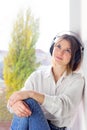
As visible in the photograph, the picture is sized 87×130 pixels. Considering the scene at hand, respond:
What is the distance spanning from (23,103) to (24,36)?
614 mm

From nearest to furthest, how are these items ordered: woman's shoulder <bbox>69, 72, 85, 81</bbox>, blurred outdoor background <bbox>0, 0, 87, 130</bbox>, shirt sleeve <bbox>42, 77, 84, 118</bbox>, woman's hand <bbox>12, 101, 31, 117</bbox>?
woman's hand <bbox>12, 101, 31, 117</bbox> < shirt sleeve <bbox>42, 77, 84, 118</bbox> < woman's shoulder <bbox>69, 72, 85, 81</bbox> < blurred outdoor background <bbox>0, 0, 87, 130</bbox>

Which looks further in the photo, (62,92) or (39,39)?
(39,39)

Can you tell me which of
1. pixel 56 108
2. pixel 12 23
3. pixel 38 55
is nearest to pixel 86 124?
pixel 56 108

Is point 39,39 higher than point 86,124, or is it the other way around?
point 39,39

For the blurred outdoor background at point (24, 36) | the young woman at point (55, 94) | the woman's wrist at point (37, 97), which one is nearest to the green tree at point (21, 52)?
the blurred outdoor background at point (24, 36)

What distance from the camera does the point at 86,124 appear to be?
125 cm

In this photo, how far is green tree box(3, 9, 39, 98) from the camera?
165 centimetres

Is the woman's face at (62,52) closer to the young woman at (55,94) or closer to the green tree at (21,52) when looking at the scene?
the young woman at (55,94)

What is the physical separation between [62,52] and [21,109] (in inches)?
15.1

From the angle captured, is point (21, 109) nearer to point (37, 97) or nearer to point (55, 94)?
point (37, 97)

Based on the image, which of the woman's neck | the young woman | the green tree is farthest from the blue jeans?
the green tree

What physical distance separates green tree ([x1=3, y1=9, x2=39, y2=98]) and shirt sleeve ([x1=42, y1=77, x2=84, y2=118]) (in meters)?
0.44

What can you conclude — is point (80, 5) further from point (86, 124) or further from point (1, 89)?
point (1, 89)

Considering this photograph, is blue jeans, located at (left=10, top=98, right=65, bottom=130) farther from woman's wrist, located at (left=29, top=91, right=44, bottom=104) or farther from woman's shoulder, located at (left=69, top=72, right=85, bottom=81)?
woman's shoulder, located at (left=69, top=72, right=85, bottom=81)
